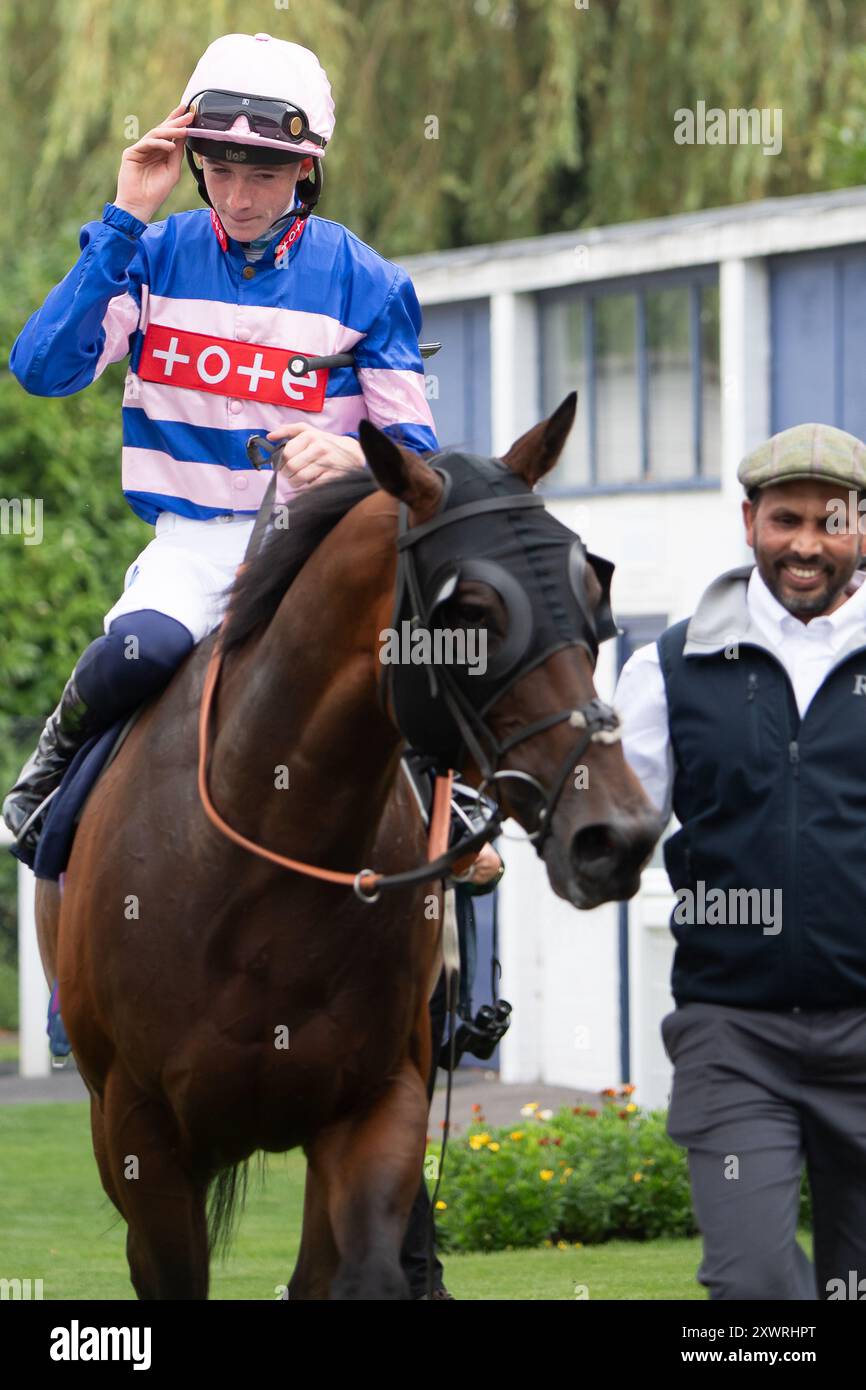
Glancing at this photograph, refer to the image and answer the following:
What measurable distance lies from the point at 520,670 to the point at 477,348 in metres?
8.94

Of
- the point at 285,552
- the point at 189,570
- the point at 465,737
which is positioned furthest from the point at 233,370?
the point at 465,737

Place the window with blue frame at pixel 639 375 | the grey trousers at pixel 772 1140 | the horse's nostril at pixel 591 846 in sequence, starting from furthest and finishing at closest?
the window with blue frame at pixel 639 375
the grey trousers at pixel 772 1140
the horse's nostril at pixel 591 846

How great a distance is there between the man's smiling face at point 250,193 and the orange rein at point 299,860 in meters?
0.87

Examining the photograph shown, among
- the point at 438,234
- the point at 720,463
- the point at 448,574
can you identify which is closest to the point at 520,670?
the point at 448,574

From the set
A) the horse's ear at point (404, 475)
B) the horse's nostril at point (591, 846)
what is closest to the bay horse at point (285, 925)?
the horse's ear at point (404, 475)

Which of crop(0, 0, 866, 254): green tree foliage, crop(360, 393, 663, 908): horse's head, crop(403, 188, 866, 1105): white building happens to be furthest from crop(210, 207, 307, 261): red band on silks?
crop(0, 0, 866, 254): green tree foliage

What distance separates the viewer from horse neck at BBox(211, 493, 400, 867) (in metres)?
3.88

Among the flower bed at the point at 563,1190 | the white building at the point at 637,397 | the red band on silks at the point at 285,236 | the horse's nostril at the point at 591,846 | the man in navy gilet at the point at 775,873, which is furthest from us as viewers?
the white building at the point at 637,397

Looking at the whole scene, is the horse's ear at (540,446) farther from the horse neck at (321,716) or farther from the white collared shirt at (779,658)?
the white collared shirt at (779,658)

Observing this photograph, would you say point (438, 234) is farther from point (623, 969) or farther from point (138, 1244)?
point (138, 1244)

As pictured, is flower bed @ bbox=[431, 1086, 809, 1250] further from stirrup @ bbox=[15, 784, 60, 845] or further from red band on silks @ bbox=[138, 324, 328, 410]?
red band on silks @ bbox=[138, 324, 328, 410]

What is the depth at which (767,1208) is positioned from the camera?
3.76m

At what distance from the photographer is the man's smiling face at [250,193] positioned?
4.67 meters

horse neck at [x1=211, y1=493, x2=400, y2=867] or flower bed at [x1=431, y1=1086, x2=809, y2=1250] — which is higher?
horse neck at [x1=211, y1=493, x2=400, y2=867]
